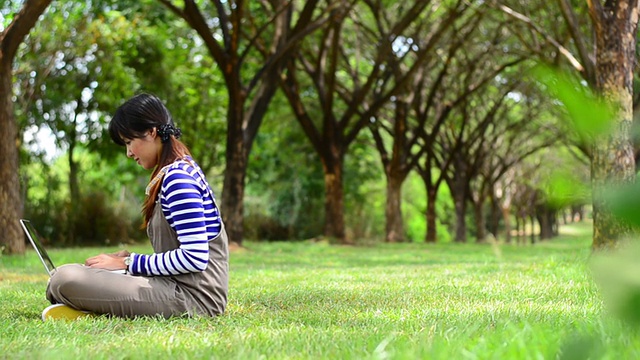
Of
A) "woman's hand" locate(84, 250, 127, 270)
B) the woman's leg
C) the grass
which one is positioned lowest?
the grass

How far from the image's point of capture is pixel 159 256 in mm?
4789

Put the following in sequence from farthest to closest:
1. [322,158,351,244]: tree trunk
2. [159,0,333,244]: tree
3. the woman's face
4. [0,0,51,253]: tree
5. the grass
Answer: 1. [322,158,351,244]: tree trunk
2. [159,0,333,244]: tree
3. [0,0,51,253]: tree
4. the woman's face
5. the grass

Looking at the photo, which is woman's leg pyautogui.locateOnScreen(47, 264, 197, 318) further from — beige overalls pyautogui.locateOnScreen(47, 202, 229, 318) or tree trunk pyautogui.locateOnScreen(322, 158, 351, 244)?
tree trunk pyautogui.locateOnScreen(322, 158, 351, 244)

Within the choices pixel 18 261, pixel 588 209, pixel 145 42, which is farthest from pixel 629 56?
pixel 145 42

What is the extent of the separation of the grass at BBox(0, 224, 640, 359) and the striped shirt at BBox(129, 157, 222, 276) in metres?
0.31

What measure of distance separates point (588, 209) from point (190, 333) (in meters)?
3.13

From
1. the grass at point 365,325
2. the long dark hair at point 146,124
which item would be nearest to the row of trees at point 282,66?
the grass at point 365,325

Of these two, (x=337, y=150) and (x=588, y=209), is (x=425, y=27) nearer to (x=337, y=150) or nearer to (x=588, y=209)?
(x=337, y=150)

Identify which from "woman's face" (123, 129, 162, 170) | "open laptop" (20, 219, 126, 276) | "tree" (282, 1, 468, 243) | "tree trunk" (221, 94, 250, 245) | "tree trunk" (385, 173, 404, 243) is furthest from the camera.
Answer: "tree trunk" (385, 173, 404, 243)

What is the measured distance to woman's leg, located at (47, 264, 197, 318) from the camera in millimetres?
4770

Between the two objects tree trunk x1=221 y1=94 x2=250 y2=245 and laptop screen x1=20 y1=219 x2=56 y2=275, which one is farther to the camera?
tree trunk x1=221 y1=94 x2=250 y2=245

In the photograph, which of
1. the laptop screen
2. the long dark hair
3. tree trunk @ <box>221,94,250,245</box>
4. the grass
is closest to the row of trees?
tree trunk @ <box>221,94,250,245</box>

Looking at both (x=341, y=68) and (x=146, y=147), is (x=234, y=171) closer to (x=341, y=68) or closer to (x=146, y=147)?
(x=341, y=68)

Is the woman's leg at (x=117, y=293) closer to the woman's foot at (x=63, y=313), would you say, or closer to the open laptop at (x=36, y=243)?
the woman's foot at (x=63, y=313)
